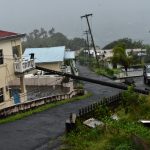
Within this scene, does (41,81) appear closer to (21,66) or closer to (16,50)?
(16,50)

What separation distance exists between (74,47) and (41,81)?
121 meters

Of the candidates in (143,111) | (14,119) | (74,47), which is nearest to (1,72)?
(14,119)

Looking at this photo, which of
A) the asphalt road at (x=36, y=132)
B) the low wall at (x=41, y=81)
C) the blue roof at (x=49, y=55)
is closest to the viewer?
the asphalt road at (x=36, y=132)

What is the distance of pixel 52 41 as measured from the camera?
156 metres

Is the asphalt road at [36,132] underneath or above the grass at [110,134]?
underneath

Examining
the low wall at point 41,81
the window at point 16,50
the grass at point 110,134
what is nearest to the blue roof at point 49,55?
the low wall at point 41,81

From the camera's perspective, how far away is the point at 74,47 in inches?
6422

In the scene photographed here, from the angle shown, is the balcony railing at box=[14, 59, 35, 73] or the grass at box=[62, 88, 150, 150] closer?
the grass at box=[62, 88, 150, 150]

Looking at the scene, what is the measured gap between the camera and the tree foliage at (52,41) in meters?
154

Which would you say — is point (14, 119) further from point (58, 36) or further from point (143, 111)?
point (58, 36)

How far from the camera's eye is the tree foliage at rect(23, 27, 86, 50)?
506 ft

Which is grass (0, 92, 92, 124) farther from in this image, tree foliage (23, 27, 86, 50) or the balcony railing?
tree foliage (23, 27, 86, 50)

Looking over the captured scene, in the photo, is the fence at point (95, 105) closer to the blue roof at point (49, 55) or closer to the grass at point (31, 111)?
the grass at point (31, 111)

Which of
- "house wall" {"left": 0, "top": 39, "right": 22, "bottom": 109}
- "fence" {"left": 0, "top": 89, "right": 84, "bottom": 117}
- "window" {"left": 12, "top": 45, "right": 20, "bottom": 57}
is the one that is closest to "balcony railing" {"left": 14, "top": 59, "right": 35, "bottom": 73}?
"house wall" {"left": 0, "top": 39, "right": 22, "bottom": 109}
